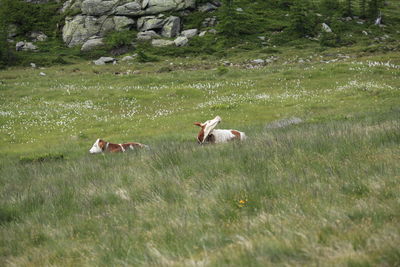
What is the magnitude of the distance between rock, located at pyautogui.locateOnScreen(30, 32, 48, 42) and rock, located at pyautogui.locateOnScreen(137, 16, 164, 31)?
16221 mm

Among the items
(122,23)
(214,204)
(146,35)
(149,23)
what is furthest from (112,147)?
(122,23)

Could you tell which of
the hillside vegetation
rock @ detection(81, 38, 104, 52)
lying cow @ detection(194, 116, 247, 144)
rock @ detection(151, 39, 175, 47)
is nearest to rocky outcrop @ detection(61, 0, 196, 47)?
rock @ detection(81, 38, 104, 52)

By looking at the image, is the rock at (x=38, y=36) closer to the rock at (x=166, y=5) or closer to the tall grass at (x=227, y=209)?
the rock at (x=166, y=5)

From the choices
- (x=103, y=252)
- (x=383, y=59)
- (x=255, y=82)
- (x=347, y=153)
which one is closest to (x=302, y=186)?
(x=347, y=153)

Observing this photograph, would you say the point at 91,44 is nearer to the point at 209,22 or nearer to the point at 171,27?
the point at 171,27

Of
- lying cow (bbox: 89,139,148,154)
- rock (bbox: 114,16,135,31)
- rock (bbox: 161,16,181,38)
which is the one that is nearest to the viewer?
lying cow (bbox: 89,139,148,154)

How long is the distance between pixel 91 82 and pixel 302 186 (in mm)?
29516

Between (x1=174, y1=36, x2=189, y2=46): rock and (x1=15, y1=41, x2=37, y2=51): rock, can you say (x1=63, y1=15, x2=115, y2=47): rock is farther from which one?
(x1=174, y1=36, x2=189, y2=46): rock

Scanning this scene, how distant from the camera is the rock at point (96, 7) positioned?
63.8 metres

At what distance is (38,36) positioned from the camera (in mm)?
64625

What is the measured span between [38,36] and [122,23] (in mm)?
14583

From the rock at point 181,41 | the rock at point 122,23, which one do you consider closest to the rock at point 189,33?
the rock at point 181,41

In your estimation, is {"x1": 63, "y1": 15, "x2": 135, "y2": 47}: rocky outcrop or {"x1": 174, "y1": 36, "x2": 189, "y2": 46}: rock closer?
{"x1": 174, "y1": 36, "x2": 189, "y2": 46}: rock

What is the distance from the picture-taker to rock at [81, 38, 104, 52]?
57.7m
